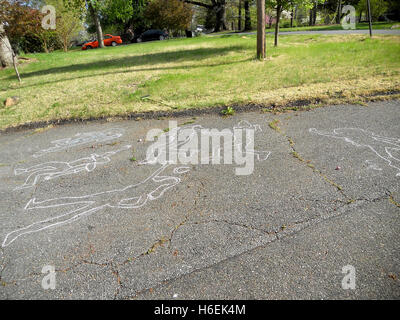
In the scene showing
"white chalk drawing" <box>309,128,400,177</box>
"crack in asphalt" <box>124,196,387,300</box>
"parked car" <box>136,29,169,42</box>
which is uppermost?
Result: "parked car" <box>136,29,169,42</box>

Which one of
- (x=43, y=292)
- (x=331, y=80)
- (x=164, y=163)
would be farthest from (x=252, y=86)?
(x=43, y=292)

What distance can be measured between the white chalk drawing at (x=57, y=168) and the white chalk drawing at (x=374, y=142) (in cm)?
413

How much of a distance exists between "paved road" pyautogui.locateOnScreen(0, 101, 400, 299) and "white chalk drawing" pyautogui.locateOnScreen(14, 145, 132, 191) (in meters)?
0.02

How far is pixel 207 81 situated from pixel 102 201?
6.54 m

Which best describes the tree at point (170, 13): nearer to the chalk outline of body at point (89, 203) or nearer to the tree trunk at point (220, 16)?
the tree trunk at point (220, 16)

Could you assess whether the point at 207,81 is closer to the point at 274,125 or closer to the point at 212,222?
the point at 274,125

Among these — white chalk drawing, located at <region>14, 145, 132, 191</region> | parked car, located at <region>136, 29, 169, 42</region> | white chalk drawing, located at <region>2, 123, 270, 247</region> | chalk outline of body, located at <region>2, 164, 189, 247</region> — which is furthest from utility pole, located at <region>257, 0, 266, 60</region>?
parked car, located at <region>136, 29, 169, 42</region>

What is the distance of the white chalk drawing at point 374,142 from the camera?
388 centimetres

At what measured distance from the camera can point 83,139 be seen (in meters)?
5.72

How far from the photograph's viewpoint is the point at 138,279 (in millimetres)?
2357

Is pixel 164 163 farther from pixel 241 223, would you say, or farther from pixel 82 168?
pixel 241 223

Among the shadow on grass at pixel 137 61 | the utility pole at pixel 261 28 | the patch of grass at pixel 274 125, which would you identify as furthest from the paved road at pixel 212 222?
the shadow on grass at pixel 137 61

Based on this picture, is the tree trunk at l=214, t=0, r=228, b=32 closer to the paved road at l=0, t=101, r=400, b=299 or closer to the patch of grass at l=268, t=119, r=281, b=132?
the patch of grass at l=268, t=119, r=281, b=132

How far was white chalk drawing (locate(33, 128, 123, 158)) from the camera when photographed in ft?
17.4
